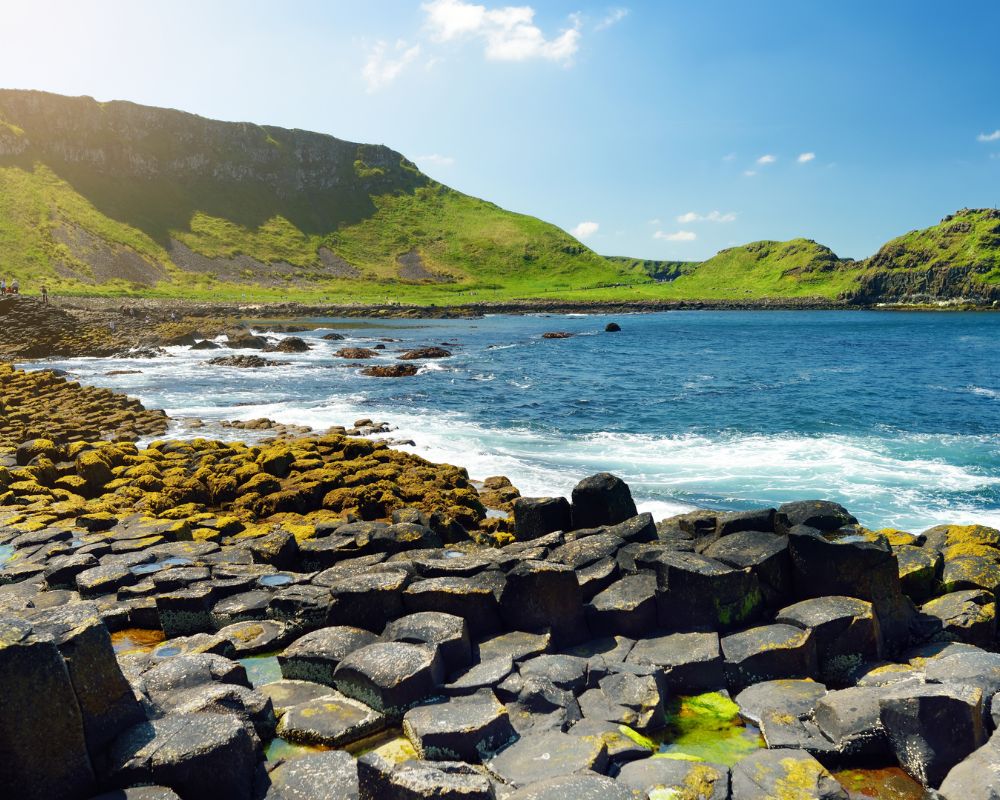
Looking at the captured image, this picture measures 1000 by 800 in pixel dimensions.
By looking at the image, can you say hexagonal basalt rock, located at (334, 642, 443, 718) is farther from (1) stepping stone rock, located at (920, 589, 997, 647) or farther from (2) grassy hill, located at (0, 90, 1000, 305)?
(2) grassy hill, located at (0, 90, 1000, 305)

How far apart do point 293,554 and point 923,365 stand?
56723 mm

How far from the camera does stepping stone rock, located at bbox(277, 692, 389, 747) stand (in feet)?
21.2

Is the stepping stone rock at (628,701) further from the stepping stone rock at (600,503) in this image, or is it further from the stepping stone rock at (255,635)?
the stepping stone rock at (600,503)

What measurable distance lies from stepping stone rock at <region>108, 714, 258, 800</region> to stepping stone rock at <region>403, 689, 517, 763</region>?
142cm

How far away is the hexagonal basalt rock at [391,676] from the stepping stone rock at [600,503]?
628 cm

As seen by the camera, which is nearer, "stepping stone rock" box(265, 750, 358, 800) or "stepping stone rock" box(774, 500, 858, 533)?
"stepping stone rock" box(265, 750, 358, 800)

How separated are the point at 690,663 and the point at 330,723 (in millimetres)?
3854

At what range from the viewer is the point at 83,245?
470 feet

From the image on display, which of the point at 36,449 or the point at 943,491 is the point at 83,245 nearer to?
the point at 36,449

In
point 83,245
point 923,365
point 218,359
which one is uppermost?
point 83,245

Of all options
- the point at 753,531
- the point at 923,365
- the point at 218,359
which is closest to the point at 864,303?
the point at 923,365

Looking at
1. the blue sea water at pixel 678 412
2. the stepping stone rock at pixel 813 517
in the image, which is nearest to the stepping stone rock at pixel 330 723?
the stepping stone rock at pixel 813 517

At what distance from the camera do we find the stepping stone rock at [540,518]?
1317 cm

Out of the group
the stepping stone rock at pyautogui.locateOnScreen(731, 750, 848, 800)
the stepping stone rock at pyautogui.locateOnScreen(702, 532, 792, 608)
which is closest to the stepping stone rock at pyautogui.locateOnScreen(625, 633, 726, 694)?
the stepping stone rock at pyautogui.locateOnScreen(702, 532, 792, 608)
